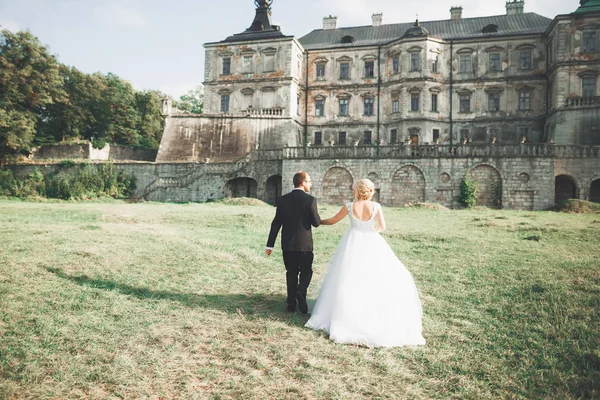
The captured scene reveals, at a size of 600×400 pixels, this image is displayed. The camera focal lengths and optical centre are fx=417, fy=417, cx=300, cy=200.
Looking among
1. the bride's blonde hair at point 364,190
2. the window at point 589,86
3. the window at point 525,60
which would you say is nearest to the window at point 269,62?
the window at point 525,60

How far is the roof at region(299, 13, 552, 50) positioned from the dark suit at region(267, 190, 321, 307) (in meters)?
39.9

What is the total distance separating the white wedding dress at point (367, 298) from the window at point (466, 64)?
39.7 meters

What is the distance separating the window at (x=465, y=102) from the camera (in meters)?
40.0

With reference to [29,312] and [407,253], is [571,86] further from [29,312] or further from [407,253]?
[29,312]

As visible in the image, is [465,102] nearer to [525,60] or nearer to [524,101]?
[524,101]

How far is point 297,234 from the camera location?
6039mm

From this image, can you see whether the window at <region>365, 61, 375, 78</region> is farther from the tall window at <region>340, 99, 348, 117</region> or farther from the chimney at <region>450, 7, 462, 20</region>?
the chimney at <region>450, 7, 462, 20</region>

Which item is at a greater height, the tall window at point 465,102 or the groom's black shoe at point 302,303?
the tall window at point 465,102

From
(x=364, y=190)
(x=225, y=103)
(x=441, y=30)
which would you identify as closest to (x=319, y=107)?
(x=225, y=103)

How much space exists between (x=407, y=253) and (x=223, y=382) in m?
7.83

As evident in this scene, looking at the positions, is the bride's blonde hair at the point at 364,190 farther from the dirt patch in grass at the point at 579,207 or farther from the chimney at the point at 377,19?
the chimney at the point at 377,19

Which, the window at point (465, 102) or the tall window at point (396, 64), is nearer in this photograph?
the window at point (465, 102)

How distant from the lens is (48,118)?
44500 mm

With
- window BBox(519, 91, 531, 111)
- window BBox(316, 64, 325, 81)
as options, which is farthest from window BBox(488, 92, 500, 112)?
window BBox(316, 64, 325, 81)
